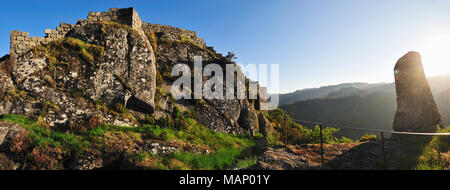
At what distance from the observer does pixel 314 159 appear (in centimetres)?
675

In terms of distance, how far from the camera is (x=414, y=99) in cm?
915

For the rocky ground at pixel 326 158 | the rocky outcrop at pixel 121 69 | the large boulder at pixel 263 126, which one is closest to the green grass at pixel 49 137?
the rocky outcrop at pixel 121 69

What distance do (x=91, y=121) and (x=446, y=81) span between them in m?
130

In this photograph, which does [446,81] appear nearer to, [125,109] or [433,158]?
[433,158]

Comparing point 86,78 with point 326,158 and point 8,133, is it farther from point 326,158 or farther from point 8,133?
point 326,158

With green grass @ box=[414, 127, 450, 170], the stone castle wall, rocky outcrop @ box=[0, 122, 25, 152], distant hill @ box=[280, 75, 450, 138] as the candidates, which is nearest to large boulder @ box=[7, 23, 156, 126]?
the stone castle wall

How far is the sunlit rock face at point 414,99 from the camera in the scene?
29.1 feet

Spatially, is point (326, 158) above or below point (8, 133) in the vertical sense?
below

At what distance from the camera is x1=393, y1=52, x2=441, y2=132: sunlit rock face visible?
8.87 metres

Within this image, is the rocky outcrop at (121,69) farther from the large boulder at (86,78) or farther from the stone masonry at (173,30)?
the stone masonry at (173,30)

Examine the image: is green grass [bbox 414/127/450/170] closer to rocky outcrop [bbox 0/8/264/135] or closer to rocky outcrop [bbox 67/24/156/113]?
rocky outcrop [bbox 0/8/264/135]

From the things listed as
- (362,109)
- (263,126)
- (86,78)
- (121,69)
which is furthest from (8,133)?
(362,109)

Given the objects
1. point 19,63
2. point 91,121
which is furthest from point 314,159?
point 19,63
